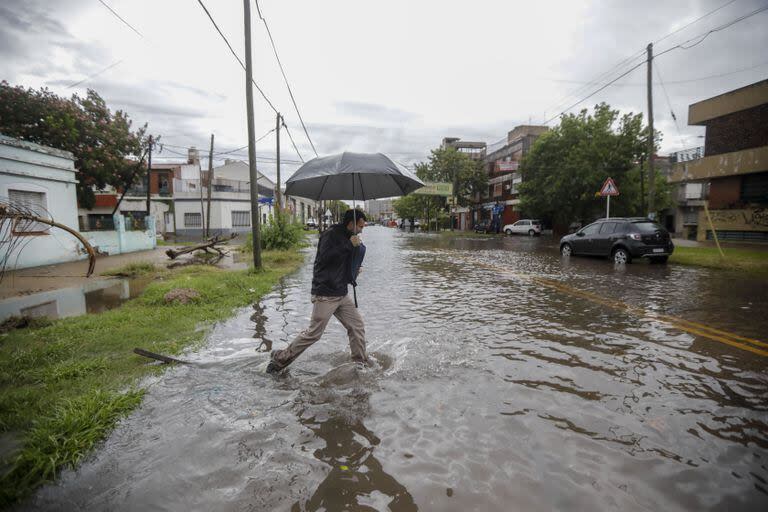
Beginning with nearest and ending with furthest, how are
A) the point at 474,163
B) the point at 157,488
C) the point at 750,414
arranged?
the point at 157,488, the point at 750,414, the point at 474,163

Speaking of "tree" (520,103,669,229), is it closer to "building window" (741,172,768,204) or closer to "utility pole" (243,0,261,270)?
"building window" (741,172,768,204)

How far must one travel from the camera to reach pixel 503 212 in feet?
157

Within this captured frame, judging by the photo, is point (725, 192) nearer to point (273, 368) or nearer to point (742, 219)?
point (742, 219)

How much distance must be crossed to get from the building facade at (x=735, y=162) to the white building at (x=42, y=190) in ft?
92.7

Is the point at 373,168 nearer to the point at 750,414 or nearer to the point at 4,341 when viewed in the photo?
the point at 750,414

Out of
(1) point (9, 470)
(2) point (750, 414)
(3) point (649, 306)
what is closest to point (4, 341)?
(1) point (9, 470)

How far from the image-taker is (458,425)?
10.4 feet

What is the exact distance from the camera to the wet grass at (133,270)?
37.6 feet

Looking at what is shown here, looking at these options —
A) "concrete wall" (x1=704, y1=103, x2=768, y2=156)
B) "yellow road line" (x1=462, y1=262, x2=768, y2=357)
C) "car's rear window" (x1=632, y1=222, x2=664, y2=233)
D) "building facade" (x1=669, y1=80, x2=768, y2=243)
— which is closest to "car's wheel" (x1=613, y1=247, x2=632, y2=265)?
"car's rear window" (x1=632, y1=222, x2=664, y2=233)

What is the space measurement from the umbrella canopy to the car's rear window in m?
11.2

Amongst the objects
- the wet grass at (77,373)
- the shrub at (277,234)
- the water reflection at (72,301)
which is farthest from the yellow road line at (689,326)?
the shrub at (277,234)

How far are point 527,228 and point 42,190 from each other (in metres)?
36.2

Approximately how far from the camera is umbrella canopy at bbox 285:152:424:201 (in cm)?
450

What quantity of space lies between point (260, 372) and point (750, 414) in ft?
15.1
